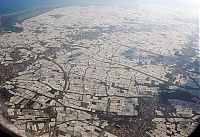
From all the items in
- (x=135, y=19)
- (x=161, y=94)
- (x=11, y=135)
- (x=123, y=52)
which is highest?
(x=11, y=135)

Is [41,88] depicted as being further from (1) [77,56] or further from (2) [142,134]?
(1) [77,56]

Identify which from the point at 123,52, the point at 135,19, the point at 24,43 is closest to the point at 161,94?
the point at 123,52

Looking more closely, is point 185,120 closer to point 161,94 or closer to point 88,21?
point 161,94

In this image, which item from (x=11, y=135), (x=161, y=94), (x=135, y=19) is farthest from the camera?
(x=135, y=19)

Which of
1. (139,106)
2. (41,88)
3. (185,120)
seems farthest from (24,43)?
Result: (185,120)

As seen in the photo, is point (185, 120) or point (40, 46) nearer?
point (185, 120)

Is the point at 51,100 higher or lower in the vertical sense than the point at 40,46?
Result: higher

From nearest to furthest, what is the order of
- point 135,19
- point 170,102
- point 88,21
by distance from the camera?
point 170,102 → point 88,21 → point 135,19

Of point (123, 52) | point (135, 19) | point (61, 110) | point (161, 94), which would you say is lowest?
point (135, 19)

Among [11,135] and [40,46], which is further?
[40,46]
